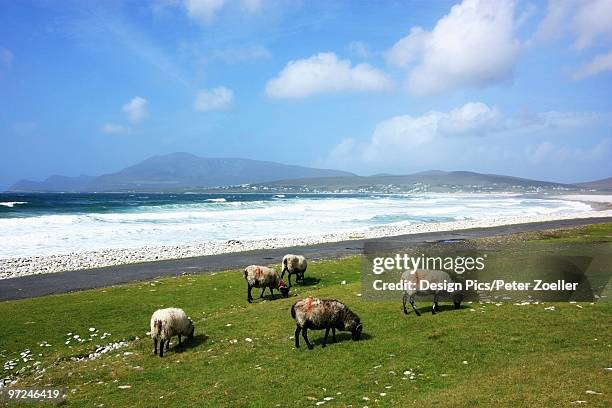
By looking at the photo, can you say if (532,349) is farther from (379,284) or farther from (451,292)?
(379,284)

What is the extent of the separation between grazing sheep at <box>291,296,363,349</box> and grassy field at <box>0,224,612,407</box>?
535 mm

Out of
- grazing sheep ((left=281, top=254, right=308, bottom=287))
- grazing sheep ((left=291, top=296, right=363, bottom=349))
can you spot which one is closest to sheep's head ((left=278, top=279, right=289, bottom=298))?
grazing sheep ((left=281, top=254, right=308, bottom=287))

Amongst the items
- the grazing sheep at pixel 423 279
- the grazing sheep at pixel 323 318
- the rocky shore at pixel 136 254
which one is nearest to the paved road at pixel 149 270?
the rocky shore at pixel 136 254

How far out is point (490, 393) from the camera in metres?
10.6

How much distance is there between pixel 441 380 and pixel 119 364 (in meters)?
12.0

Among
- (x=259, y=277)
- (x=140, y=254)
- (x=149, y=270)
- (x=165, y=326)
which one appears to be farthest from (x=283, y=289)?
(x=140, y=254)

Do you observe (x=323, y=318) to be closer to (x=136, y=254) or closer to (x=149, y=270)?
(x=149, y=270)

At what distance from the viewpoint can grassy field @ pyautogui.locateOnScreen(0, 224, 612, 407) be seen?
444 inches

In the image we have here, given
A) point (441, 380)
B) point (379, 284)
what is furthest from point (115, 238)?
point (441, 380)

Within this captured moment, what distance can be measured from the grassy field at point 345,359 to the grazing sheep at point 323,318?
21.1 inches

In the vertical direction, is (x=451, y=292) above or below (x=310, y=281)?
above

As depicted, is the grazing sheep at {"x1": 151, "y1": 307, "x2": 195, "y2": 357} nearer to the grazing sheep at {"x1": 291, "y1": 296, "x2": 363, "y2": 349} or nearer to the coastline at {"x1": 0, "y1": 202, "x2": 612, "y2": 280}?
the grazing sheep at {"x1": 291, "y1": 296, "x2": 363, "y2": 349}

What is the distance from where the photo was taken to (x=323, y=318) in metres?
15.7

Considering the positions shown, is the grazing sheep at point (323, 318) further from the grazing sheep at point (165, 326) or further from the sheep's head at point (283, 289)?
the sheep's head at point (283, 289)
